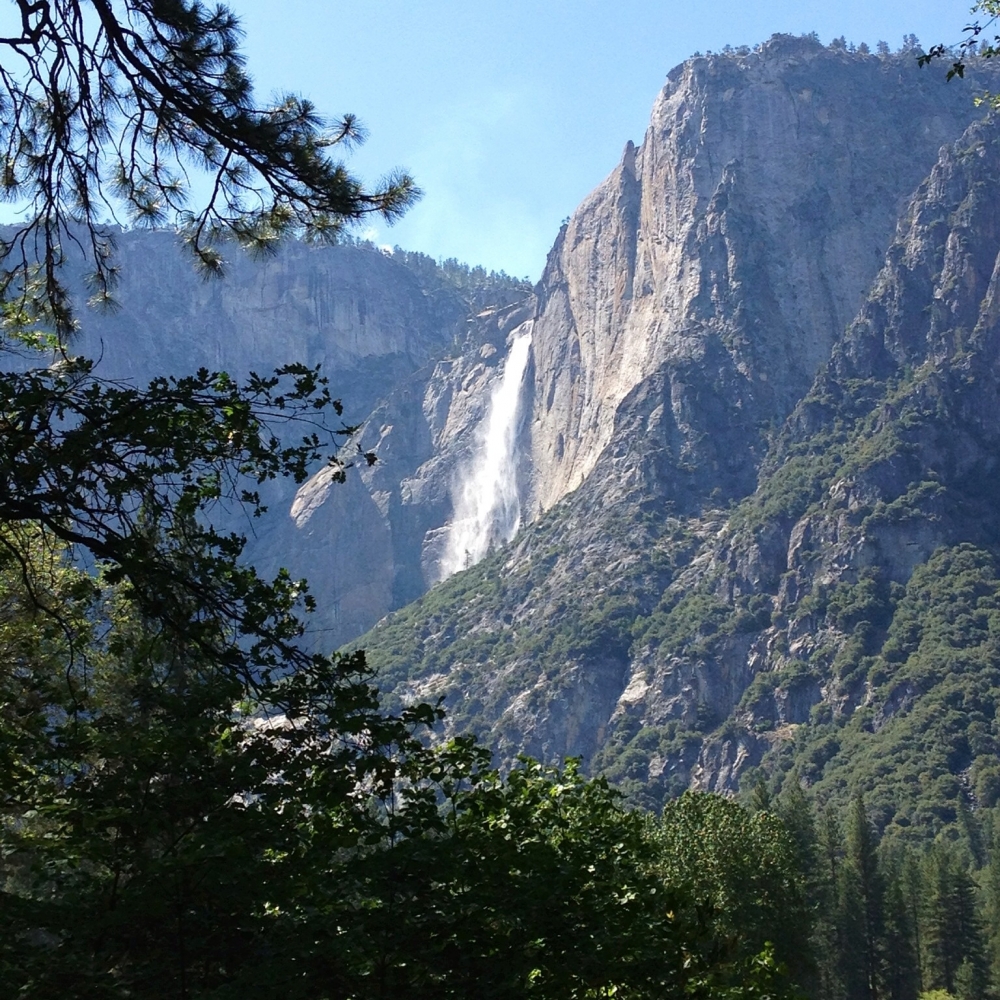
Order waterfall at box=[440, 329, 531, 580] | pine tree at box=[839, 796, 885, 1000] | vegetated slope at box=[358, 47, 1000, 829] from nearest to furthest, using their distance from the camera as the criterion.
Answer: pine tree at box=[839, 796, 885, 1000], vegetated slope at box=[358, 47, 1000, 829], waterfall at box=[440, 329, 531, 580]

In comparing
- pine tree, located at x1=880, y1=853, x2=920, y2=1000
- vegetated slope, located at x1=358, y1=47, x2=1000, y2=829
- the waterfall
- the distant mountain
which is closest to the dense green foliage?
pine tree, located at x1=880, y1=853, x2=920, y2=1000

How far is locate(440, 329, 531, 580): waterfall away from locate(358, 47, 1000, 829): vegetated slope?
1917 centimetres

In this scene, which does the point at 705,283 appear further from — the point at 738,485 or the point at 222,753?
the point at 222,753

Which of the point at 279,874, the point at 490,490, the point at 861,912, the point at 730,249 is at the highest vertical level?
the point at 730,249

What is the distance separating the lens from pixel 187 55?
388 inches

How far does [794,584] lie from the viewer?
443ft

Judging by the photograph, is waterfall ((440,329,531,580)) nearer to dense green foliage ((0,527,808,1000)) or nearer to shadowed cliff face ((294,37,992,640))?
shadowed cliff face ((294,37,992,640))

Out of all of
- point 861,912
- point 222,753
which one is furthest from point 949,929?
point 222,753

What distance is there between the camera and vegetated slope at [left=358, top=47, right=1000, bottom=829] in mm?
121625

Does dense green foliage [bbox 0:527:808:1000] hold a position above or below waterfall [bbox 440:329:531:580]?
below

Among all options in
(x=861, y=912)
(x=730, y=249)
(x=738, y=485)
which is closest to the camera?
(x=861, y=912)

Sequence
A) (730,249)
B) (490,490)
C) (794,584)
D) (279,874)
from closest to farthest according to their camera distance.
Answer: (279,874) < (794,584) < (730,249) < (490,490)

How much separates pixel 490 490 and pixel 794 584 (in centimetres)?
6260

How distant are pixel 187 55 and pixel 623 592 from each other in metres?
135
